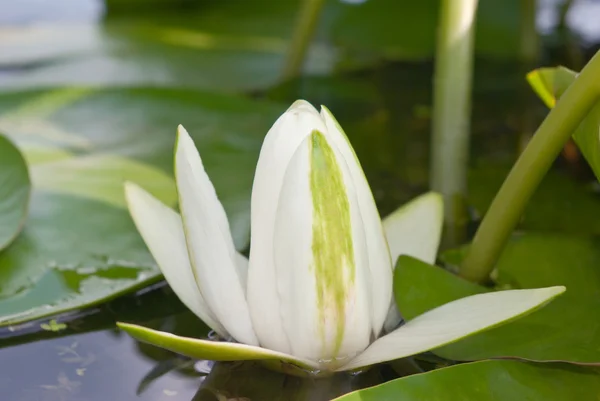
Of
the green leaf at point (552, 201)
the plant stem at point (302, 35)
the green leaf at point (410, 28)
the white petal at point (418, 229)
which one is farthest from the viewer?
the green leaf at point (410, 28)

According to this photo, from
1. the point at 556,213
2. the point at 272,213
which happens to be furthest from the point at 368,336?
the point at 556,213

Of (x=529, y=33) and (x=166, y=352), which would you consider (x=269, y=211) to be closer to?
(x=166, y=352)

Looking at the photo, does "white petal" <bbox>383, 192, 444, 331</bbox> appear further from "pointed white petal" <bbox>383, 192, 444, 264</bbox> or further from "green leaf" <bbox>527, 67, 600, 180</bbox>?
"green leaf" <bbox>527, 67, 600, 180</bbox>

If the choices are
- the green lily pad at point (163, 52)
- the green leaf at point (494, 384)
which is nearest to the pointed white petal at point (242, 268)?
the green leaf at point (494, 384)

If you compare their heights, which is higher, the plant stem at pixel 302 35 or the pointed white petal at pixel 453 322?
the plant stem at pixel 302 35

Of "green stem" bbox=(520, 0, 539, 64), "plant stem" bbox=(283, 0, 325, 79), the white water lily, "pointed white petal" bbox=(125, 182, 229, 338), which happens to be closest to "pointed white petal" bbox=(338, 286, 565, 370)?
the white water lily

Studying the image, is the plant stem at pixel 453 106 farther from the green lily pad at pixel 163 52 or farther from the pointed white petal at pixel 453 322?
the green lily pad at pixel 163 52

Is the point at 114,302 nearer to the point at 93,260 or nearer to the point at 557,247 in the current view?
the point at 93,260

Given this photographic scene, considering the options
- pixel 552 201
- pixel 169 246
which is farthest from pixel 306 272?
pixel 552 201
